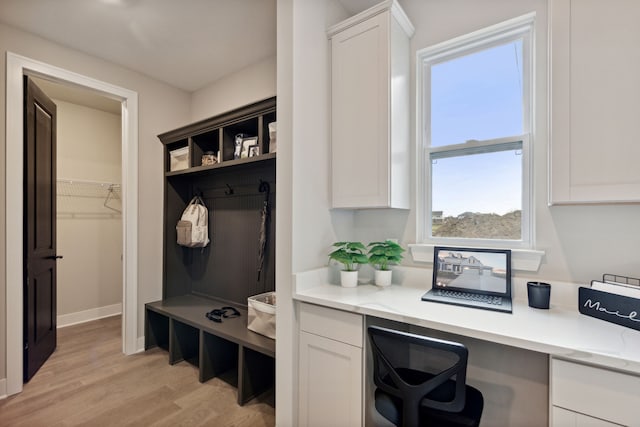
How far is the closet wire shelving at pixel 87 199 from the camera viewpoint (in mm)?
3607

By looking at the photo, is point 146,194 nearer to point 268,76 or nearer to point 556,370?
point 268,76

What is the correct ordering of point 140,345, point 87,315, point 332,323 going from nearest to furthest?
1. point 332,323
2. point 140,345
3. point 87,315

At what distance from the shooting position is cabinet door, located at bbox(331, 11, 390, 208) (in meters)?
1.72

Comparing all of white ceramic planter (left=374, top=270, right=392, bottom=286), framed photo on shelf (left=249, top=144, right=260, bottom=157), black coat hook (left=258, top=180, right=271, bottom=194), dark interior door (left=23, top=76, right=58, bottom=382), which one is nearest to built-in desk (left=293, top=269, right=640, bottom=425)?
white ceramic planter (left=374, top=270, right=392, bottom=286)

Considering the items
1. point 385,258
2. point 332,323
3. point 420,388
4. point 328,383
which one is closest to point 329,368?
point 328,383

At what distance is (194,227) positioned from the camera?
2871mm

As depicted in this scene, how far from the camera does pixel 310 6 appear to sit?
5.91 ft

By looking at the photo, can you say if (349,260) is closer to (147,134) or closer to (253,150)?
(253,150)

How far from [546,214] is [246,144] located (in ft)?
6.92

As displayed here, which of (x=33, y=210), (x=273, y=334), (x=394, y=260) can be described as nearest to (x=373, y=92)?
(x=394, y=260)

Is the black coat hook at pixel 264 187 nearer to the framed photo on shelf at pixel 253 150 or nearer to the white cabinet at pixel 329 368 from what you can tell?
the framed photo on shelf at pixel 253 150

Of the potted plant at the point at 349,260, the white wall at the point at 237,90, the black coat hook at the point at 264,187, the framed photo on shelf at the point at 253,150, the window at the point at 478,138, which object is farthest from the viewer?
the white wall at the point at 237,90

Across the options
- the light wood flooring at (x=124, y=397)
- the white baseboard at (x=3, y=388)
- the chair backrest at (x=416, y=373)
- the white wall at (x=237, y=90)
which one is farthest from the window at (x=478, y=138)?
the white baseboard at (x=3, y=388)

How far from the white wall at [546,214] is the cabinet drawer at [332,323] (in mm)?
730
